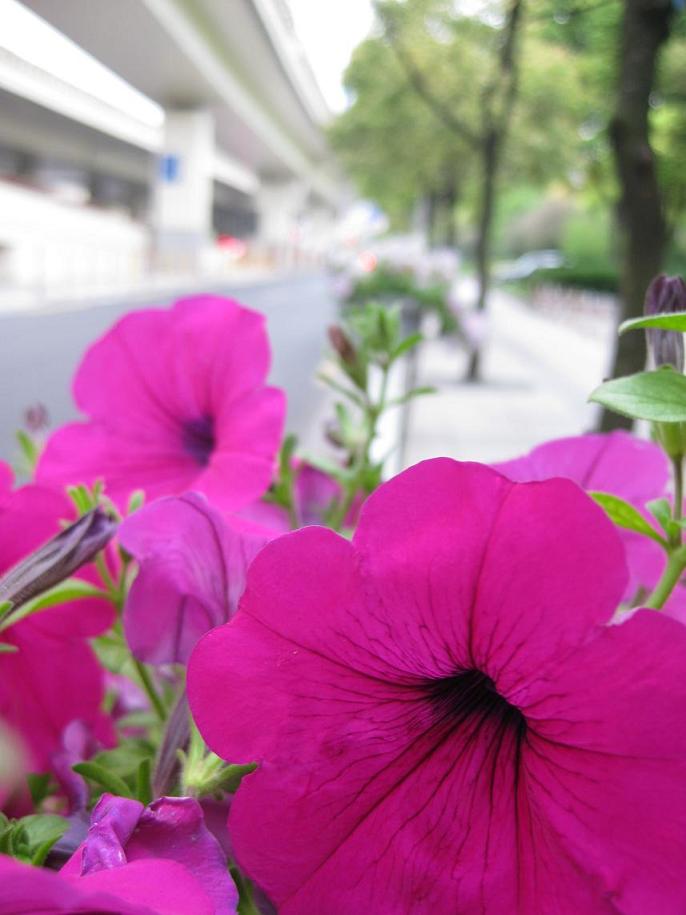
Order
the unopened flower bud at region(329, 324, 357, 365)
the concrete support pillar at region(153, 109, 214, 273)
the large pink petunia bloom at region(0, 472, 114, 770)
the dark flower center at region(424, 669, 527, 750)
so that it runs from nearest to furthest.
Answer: the dark flower center at region(424, 669, 527, 750) < the large pink petunia bloom at region(0, 472, 114, 770) < the unopened flower bud at region(329, 324, 357, 365) < the concrete support pillar at region(153, 109, 214, 273)

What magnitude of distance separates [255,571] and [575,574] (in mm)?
98

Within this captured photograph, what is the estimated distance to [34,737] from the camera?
0.47 metres

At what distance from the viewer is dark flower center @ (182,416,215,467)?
0.63 m

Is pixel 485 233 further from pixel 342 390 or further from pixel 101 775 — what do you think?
pixel 101 775

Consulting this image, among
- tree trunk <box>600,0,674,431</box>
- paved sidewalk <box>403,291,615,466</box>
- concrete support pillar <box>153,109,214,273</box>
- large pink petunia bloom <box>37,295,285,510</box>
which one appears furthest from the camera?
concrete support pillar <box>153,109,214,273</box>

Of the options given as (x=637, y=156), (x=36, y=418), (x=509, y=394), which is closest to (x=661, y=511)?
(x=36, y=418)

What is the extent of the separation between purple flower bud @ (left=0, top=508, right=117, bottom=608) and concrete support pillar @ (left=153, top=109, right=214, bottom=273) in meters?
22.8

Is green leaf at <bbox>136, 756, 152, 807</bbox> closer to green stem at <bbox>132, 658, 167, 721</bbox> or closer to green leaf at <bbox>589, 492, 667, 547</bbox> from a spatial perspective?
green stem at <bbox>132, 658, 167, 721</bbox>

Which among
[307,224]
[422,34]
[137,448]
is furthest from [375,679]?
[307,224]

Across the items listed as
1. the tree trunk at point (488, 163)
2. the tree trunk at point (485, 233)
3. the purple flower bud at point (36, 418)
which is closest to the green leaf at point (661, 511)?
the purple flower bud at point (36, 418)

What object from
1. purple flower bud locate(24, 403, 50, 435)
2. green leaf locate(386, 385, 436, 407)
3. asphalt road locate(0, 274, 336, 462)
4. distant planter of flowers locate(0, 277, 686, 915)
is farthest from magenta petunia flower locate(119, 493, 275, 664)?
asphalt road locate(0, 274, 336, 462)

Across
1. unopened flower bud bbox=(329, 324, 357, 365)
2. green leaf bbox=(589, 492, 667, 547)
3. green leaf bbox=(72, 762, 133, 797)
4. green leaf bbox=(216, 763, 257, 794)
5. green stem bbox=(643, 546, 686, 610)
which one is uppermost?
unopened flower bud bbox=(329, 324, 357, 365)

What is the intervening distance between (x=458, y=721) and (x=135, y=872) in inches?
5.1

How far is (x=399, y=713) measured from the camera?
1.15 feet
